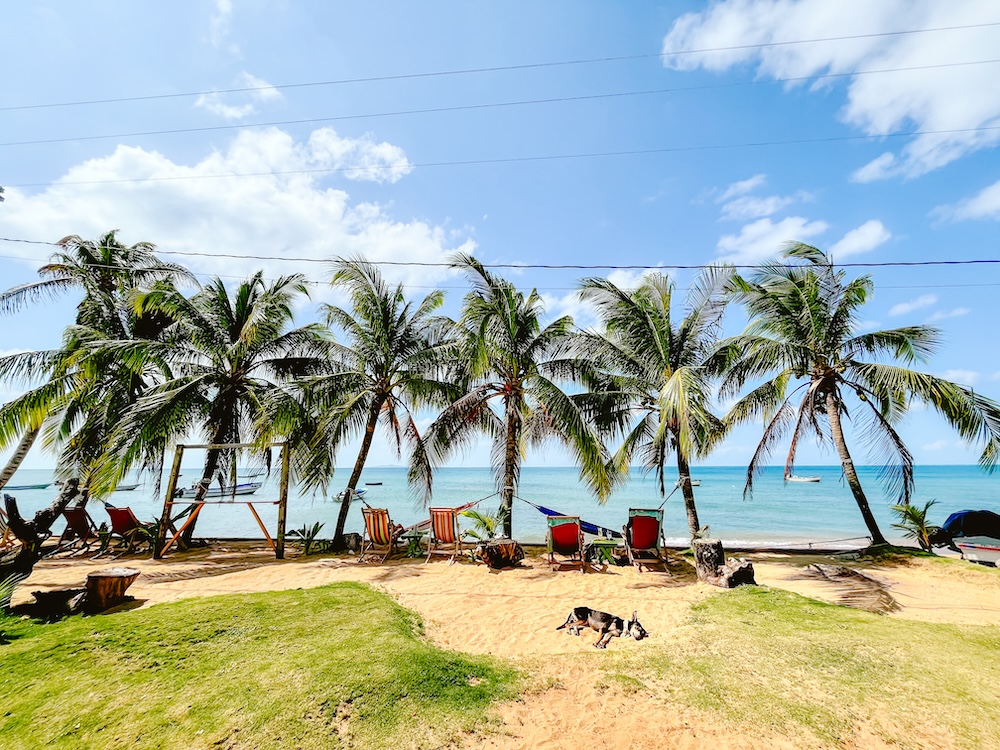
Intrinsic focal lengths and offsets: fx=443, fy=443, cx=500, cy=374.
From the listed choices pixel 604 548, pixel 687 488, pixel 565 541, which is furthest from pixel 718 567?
pixel 687 488

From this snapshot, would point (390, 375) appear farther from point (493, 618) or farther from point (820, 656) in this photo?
point (820, 656)

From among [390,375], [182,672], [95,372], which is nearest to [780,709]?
[182,672]

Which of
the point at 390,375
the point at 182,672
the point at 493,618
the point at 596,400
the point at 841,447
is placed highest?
the point at 390,375

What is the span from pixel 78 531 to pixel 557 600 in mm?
11706

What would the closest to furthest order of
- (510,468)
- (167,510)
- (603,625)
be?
(603,625) < (167,510) < (510,468)

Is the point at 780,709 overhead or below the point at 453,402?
below

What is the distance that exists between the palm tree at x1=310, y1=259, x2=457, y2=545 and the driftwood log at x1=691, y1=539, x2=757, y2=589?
6.68 m

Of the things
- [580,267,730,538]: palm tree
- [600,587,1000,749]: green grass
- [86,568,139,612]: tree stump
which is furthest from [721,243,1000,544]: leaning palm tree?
[86,568,139,612]: tree stump

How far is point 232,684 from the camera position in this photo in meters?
3.46

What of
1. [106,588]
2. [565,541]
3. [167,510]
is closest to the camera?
[106,588]

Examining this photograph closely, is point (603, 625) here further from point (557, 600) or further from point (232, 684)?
point (232, 684)

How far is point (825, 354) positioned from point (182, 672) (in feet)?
44.4

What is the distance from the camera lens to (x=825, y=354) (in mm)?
11195

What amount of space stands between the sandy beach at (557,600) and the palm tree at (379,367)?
3.12m
